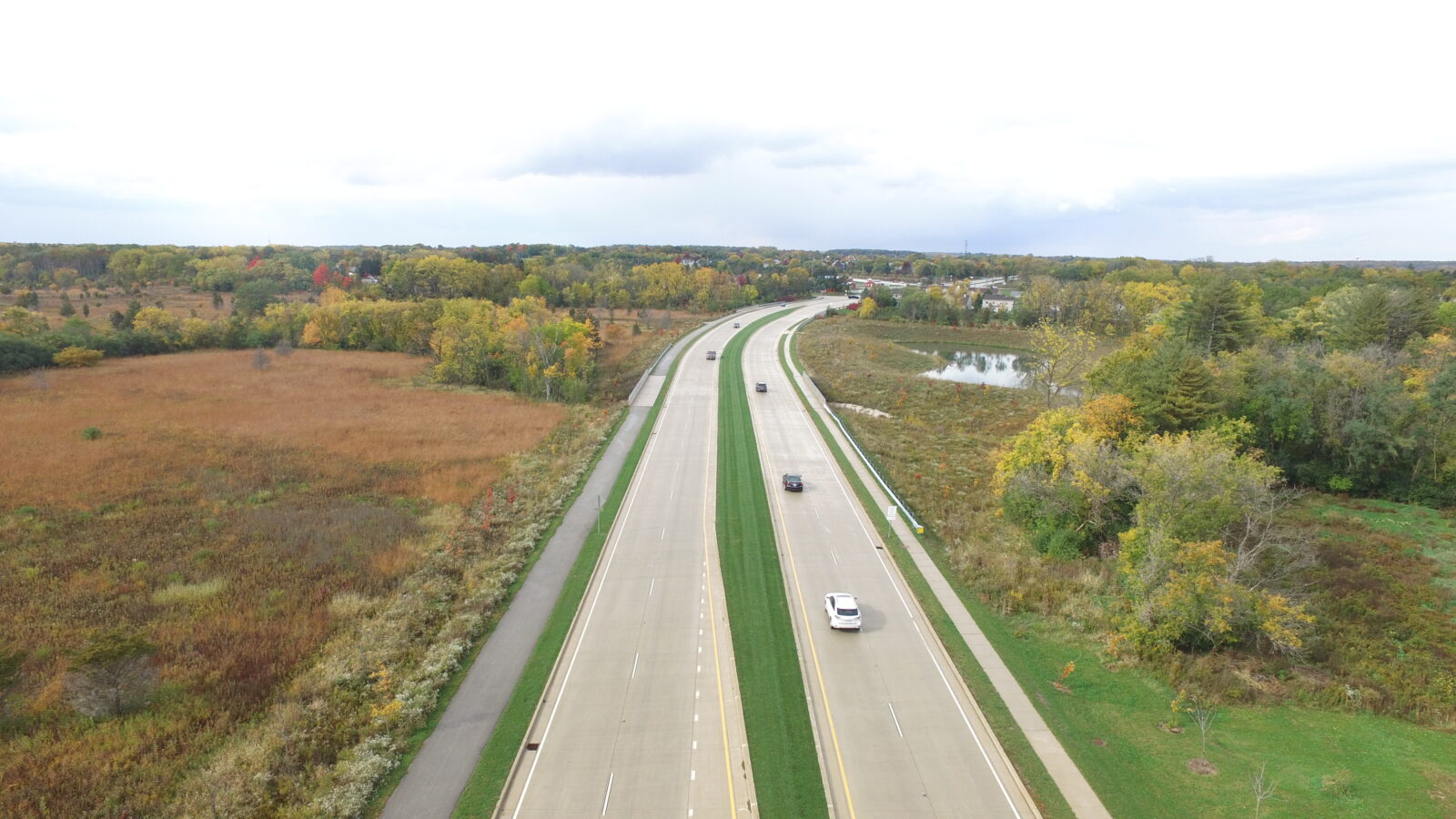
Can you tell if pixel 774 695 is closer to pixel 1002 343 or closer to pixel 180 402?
pixel 180 402

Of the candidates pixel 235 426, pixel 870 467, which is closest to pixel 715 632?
pixel 870 467

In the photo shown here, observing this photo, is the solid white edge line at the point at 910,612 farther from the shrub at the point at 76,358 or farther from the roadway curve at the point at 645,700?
the shrub at the point at 76,358

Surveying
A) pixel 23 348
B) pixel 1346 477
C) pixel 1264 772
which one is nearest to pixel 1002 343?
pixel 1346 477

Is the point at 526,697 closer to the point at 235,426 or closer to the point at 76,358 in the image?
the point at 235,426

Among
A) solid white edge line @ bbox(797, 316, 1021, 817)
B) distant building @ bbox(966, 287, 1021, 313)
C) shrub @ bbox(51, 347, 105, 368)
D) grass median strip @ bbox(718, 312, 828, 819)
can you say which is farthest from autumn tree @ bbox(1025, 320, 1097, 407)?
shrub @ bbox(51, 347, 105, 368)

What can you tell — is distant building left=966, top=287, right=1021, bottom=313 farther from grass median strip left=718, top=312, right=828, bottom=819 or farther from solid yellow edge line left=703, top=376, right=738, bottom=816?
grass median strip left=718, top=312, right=828, bottom=819

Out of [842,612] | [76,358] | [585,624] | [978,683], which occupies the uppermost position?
[76,358]
